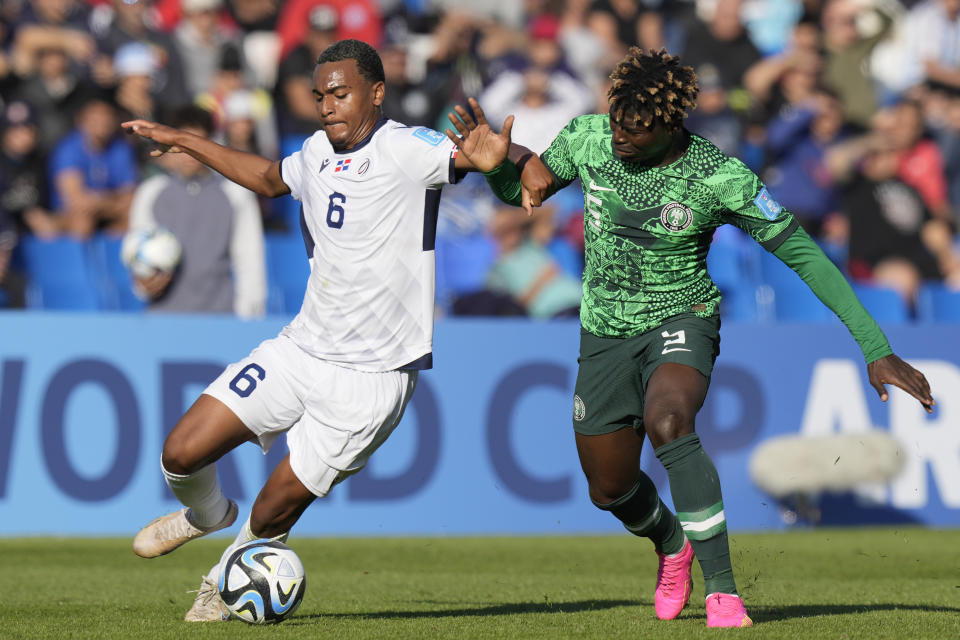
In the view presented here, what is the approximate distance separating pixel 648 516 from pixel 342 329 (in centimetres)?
173

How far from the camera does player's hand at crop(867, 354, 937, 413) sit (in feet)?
19.4

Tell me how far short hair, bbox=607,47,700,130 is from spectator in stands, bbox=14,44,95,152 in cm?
840

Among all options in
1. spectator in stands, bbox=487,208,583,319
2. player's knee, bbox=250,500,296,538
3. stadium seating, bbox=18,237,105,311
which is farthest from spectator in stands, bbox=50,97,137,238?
player's knee, bbox=250,500,296,538

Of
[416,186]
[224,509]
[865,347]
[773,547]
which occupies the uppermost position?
Answer: [416,186]

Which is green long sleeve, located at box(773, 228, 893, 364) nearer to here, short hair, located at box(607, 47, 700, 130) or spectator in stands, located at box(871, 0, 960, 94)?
short hair, located at box(607, 47, 700, 130)

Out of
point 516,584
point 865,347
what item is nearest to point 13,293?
point 516,584

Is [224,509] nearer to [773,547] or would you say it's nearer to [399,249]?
[399,249]

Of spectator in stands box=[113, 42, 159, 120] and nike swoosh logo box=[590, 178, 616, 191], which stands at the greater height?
spectator in stands box=[113, 42, 159, 120]

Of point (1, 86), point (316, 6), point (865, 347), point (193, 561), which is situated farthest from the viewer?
point (316, 6)

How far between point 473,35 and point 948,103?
5599 mm

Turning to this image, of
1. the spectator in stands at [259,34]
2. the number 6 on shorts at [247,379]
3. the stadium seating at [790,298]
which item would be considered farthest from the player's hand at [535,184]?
the spectator in stands at [259,34]

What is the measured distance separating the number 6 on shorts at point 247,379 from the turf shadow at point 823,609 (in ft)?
8.10

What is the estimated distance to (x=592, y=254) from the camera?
6762 millimetres

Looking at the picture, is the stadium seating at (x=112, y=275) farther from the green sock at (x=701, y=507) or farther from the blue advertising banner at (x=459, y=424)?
the green sock at (x=701, y=507)
